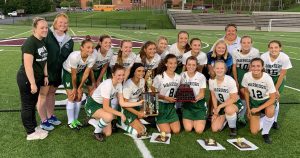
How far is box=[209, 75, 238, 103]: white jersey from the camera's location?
522cm

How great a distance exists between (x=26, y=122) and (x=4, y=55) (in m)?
9.14

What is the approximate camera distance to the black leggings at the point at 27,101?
14.9 ft

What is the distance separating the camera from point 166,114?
5.37 m

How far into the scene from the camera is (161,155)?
4328mm

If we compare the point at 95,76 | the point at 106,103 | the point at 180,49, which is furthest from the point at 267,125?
the point at 95,76

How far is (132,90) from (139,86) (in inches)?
5.7


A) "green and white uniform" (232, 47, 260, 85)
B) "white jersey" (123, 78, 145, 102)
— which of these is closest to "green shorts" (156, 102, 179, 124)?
"white jersey" (123, 78, 145, 102)

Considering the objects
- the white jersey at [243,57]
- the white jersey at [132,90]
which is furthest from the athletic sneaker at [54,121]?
the white jersey at [243,57]

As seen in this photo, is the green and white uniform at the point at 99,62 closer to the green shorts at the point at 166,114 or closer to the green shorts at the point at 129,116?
the green shorts at the point at 129,116

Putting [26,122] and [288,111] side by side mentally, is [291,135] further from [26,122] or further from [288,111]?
[26,122]

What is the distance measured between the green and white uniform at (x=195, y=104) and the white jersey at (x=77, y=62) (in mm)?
1557

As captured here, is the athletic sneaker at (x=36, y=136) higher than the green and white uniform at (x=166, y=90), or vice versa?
the green and white uniform at (x=166, y=90)

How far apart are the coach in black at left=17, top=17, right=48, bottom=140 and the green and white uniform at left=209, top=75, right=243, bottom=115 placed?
8.76ft

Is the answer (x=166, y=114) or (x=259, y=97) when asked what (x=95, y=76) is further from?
(x=259, y=97)
